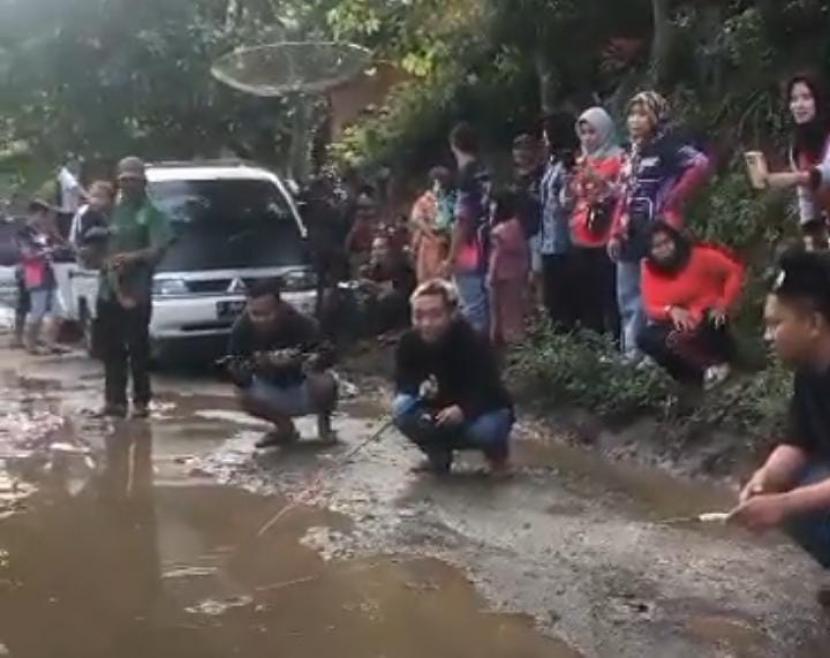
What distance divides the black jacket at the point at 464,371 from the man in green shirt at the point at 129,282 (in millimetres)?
3018

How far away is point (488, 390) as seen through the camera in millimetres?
8211

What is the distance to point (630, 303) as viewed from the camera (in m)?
9.41

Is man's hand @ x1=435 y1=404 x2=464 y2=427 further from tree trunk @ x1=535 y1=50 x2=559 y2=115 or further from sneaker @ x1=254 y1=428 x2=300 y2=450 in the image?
tree trunk @ x1=535 y1=50 x2=559 y2=115

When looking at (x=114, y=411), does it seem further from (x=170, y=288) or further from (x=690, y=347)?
(x=690, y=347)

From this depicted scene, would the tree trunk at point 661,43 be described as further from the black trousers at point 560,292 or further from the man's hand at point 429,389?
the man's hand at point 429,389

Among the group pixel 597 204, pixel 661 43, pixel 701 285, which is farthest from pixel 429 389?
pixel 661 43

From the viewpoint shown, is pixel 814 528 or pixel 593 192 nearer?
pixel 814 528

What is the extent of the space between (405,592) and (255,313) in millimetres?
3620

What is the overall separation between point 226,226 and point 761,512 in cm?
963

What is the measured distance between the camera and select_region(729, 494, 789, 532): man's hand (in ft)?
14.6

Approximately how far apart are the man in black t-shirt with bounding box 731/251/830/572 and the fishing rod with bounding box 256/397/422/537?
2.77 meters

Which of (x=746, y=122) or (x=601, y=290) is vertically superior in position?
(x=746, y=122)

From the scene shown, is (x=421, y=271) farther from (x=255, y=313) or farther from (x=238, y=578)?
(x=238, y=578)

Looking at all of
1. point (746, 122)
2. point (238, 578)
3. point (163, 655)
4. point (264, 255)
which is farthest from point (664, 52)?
point (163, 655)
